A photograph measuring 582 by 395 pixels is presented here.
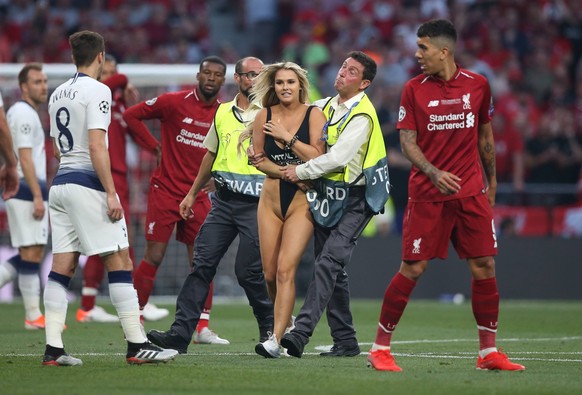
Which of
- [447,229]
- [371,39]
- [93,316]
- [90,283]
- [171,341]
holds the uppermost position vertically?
[371,39]

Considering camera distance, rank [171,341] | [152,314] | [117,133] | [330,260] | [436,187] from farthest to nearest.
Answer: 1. [152,314]
2. [117,133]
3. [171,341]
4. [330,260]
5. [436,187]

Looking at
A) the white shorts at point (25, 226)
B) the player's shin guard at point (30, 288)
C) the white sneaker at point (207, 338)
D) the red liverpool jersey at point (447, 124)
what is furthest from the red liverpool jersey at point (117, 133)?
the red liverpool jersey at point (447, 124)

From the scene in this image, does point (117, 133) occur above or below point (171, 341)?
above

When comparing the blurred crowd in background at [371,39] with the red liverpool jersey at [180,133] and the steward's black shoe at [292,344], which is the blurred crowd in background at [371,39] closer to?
the red liverpool jersey at [180,133]

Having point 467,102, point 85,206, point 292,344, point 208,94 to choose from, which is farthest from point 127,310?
point 208,94

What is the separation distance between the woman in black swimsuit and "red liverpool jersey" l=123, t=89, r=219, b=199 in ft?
6.44

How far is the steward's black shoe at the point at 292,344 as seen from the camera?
920 cm

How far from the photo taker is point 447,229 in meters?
8.80

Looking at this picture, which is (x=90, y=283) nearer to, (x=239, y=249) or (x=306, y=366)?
(x=239, y=249)

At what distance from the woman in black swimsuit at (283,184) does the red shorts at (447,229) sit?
3.68 feet

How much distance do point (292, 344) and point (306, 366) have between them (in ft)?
0.87

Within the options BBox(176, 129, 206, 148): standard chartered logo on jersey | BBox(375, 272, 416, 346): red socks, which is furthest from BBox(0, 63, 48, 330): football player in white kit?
BBox(375, 272, 416, 346): red socks

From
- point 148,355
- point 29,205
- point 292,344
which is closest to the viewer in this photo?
point 148,355

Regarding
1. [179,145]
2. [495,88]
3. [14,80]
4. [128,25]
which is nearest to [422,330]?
[179,145]
